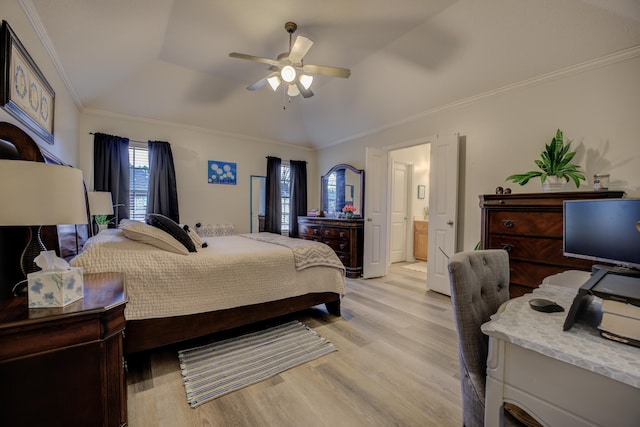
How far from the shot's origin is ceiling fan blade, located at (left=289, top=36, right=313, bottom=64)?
7.70 feet

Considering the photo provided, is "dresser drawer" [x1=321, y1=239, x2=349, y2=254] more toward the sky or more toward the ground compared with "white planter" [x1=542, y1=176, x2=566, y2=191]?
more toward the ground

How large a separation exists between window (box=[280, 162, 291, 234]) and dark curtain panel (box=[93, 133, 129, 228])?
2681mm

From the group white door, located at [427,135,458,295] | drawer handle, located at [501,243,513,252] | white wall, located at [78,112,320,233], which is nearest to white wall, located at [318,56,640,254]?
white door, located at [427,135,458,295]

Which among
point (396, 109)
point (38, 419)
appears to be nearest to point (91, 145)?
point (38, 419)

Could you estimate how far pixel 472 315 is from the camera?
1089 millimetres

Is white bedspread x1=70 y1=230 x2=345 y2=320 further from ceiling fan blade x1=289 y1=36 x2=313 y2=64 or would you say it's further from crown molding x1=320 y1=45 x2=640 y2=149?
crown molding x1=320 y1=45 x2=640 y2=149

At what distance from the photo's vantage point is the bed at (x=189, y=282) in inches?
70.4

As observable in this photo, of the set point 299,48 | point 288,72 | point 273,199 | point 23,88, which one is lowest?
point 273,199

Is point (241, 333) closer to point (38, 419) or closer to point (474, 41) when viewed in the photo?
point (38, 419)

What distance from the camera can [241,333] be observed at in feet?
8.01

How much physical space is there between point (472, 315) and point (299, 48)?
253 centimetres

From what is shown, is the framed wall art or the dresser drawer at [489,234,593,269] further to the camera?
the dresser drawer at [489,234,593,269]

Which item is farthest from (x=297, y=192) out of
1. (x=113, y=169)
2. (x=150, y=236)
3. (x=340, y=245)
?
(x=150, y=236)

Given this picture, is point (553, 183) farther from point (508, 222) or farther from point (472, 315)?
point (472, 315)
